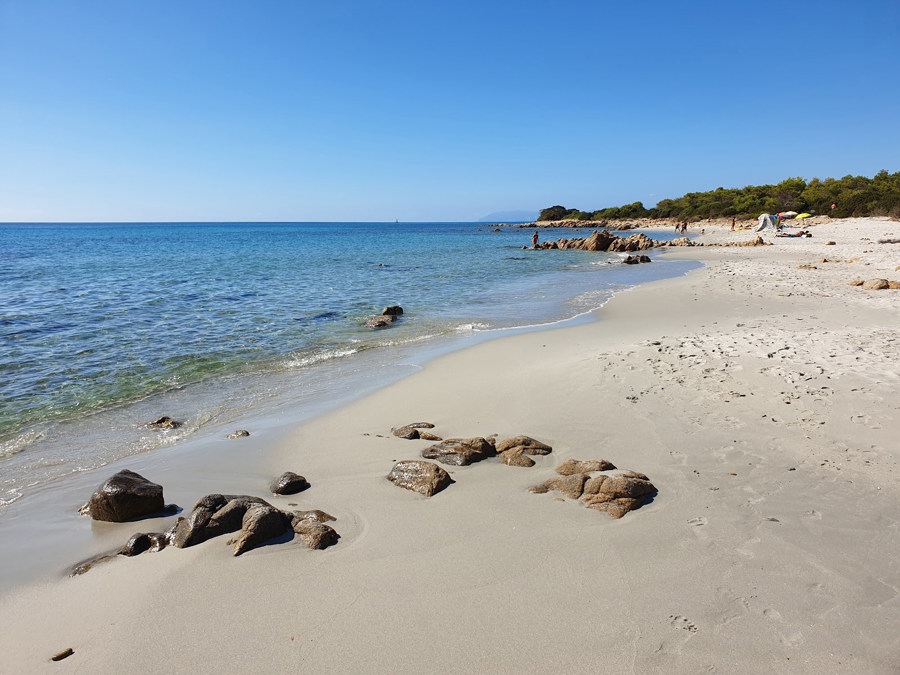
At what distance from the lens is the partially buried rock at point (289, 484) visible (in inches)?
205

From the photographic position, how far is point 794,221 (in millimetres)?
57406

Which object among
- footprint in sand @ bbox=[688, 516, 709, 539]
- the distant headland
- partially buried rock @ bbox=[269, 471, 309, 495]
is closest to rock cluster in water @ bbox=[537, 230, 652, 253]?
the distant headland

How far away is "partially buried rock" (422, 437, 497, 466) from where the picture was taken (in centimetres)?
566

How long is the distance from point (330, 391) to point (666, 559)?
6.27 metres

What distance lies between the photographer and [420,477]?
5.17 metres

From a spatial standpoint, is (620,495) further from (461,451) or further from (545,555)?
(461,451)

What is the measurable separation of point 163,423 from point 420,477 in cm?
449

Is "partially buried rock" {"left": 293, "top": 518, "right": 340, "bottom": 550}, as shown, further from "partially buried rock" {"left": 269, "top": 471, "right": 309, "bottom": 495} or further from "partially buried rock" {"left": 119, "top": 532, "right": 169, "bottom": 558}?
"partially buried rock" {"left": 119, "top": 532, "right": 169, "bottom": 558}

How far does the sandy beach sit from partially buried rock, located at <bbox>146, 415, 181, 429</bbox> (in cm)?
116

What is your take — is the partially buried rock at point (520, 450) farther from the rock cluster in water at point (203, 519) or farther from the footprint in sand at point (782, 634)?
the footprint in sand at point (782, 634)

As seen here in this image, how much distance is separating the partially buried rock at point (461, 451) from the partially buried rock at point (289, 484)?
4.58 ft

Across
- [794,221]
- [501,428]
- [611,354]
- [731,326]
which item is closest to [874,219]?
[794,221]

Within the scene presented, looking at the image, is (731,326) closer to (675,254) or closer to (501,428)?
(501,428)

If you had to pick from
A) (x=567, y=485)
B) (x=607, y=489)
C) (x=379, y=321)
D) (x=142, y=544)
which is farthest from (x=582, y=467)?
(x=379, y=321)
